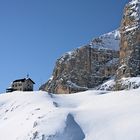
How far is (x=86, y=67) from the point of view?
598ft

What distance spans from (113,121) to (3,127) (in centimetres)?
1076

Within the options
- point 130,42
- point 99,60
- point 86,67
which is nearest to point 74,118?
point 130,42

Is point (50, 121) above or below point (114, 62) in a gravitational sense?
below

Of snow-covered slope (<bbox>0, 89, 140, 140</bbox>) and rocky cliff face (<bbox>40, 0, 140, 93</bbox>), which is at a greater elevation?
rocky cliff face (<bbox>40, 0, 140, 93</bbox>)

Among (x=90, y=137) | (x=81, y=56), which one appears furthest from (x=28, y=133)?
(x=81, y=56)

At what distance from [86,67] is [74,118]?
140 meters

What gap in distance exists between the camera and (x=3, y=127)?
151ft

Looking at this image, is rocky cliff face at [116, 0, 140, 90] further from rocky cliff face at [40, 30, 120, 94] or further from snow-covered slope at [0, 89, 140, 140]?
snow-covered slope at [0, 89, 140, 140]

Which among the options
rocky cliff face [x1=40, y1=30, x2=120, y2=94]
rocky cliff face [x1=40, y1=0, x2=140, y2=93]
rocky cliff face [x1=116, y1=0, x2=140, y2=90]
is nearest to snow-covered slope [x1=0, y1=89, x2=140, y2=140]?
rocky cliff face [x1=116, y1=0, x2=140, y2=90]

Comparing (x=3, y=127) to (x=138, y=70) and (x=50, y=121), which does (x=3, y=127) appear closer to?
(x=50, y=121)

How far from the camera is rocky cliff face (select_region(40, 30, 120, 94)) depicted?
174 meters

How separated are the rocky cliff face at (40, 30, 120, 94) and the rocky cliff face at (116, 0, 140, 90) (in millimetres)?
27019

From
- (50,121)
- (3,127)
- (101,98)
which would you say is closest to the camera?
(50,121)

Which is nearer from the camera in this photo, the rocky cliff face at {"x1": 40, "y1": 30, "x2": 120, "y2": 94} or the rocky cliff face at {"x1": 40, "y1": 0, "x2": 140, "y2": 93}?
the rocky cliff face at {"x1": 40, "y1": 0, "x2": 140, "y2": 93}
